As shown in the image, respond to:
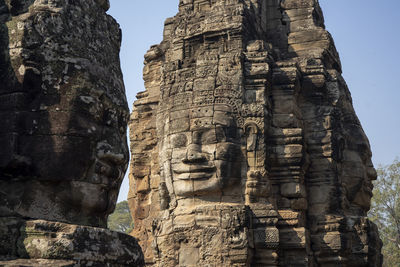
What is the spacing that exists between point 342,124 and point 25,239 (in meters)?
12.6

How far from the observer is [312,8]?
1689 cm

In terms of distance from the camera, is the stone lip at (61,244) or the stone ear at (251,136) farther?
the stone ear at (251,136)

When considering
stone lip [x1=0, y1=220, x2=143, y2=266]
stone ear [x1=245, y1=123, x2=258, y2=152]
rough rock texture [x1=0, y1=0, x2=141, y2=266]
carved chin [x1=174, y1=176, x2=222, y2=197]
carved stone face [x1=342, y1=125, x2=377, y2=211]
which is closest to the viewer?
stone lip [x1=0, y1=220, x2=143, y2=266]

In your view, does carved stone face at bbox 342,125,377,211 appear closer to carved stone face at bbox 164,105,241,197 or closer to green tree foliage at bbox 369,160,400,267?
carved stone face at bbox 164,105,241,197

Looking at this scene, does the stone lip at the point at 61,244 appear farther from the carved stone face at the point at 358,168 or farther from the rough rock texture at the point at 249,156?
the carved stone face at the point at 358,168

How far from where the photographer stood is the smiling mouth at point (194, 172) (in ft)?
44.7

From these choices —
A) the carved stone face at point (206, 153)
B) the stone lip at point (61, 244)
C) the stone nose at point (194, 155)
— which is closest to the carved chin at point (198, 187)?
the carved stone face at point (206, 153)

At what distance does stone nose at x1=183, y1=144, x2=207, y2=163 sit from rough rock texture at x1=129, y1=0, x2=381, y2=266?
0.08ft

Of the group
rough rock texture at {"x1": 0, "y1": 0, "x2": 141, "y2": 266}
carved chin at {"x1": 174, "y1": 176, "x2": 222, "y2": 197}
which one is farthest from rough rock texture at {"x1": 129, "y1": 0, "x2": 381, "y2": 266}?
rough rock texture at {"x1": 0, "y1": 0, "x2": 141, "y2": 266}

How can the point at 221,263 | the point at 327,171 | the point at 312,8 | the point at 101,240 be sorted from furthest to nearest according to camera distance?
1. the point at 312,8
2. the point at 327,171
3. the point at 221,263
4. the point at 101,240

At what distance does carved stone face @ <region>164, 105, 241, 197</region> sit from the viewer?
Result: 13.6m

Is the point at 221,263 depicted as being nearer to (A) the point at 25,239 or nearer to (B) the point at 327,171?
(B) the point at 327,171

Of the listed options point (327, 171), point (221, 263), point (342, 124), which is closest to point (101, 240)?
point (221, 263)

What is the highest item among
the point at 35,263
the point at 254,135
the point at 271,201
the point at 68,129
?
the point at 254,135
